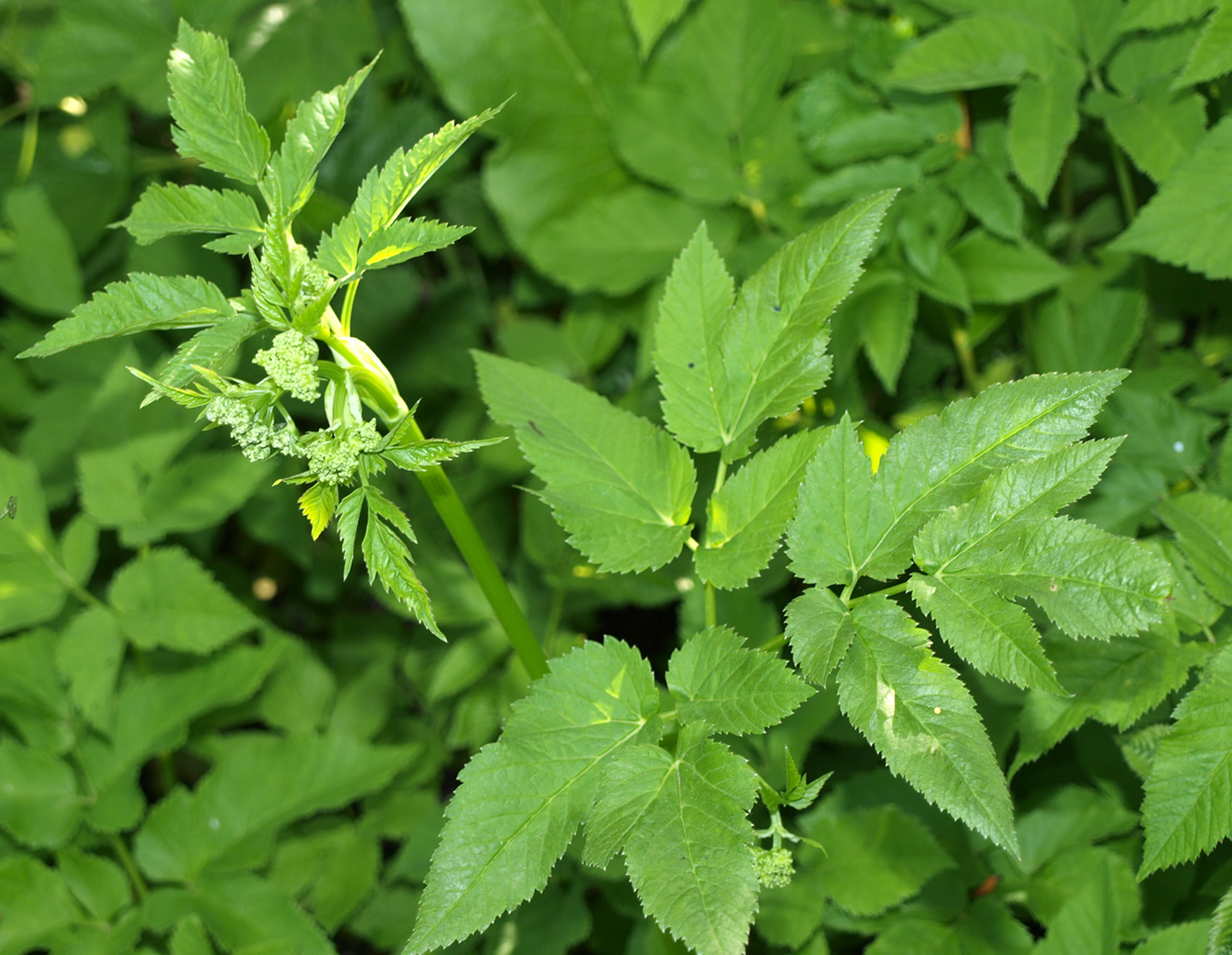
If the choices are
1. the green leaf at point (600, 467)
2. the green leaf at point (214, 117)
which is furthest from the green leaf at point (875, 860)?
Result: the green leaf at point (214, 117)

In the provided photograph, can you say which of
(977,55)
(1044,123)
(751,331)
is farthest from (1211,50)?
(751,331)

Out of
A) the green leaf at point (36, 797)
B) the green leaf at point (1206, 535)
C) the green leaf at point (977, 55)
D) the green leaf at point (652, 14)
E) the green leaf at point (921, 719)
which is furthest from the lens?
the green leaf at point (652, 14)

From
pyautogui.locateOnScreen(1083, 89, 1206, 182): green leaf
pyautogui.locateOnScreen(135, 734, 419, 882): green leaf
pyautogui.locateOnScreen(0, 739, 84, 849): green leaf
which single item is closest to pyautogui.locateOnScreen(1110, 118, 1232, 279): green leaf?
pyautogui.locateOnScreen(1083, 89, 1206, 182): green leaf

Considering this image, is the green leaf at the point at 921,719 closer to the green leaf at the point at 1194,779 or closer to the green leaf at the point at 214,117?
the green leaf at the point at 1194,779

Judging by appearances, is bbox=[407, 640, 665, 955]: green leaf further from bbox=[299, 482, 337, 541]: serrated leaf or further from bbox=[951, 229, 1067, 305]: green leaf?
bbox=[951, 229, 1067, 305]: green leaf

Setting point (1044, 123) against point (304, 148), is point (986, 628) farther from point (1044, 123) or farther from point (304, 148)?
point (1044, 123)

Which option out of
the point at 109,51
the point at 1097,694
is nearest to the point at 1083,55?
the point at 1097,694
